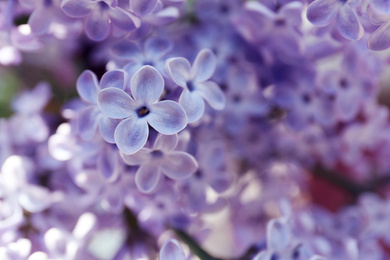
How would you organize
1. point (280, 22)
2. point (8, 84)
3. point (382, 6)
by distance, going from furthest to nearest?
point (8, 84)
point (280, 22)
point (382, 6)

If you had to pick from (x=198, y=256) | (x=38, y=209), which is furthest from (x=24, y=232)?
(x=198, y=256)

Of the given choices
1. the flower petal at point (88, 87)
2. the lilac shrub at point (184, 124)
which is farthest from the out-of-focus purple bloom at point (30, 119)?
the flower petal at point (88, 87)

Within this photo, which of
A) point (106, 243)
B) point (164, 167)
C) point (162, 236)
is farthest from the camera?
point (106, 243)

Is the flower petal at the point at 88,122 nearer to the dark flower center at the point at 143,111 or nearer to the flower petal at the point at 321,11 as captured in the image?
the dark flower center at the point at 143,111

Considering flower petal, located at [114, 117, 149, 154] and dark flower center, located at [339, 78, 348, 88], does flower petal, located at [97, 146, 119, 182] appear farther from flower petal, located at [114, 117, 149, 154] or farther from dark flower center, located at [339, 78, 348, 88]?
dark flower center, located at [339, 78, 348, 88]

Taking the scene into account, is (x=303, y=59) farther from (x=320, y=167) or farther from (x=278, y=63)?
(x=320, y=167)

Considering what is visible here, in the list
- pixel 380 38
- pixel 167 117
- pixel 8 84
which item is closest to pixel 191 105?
pixel 167 117

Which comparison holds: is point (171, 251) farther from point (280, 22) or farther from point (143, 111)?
point (280, 22)
